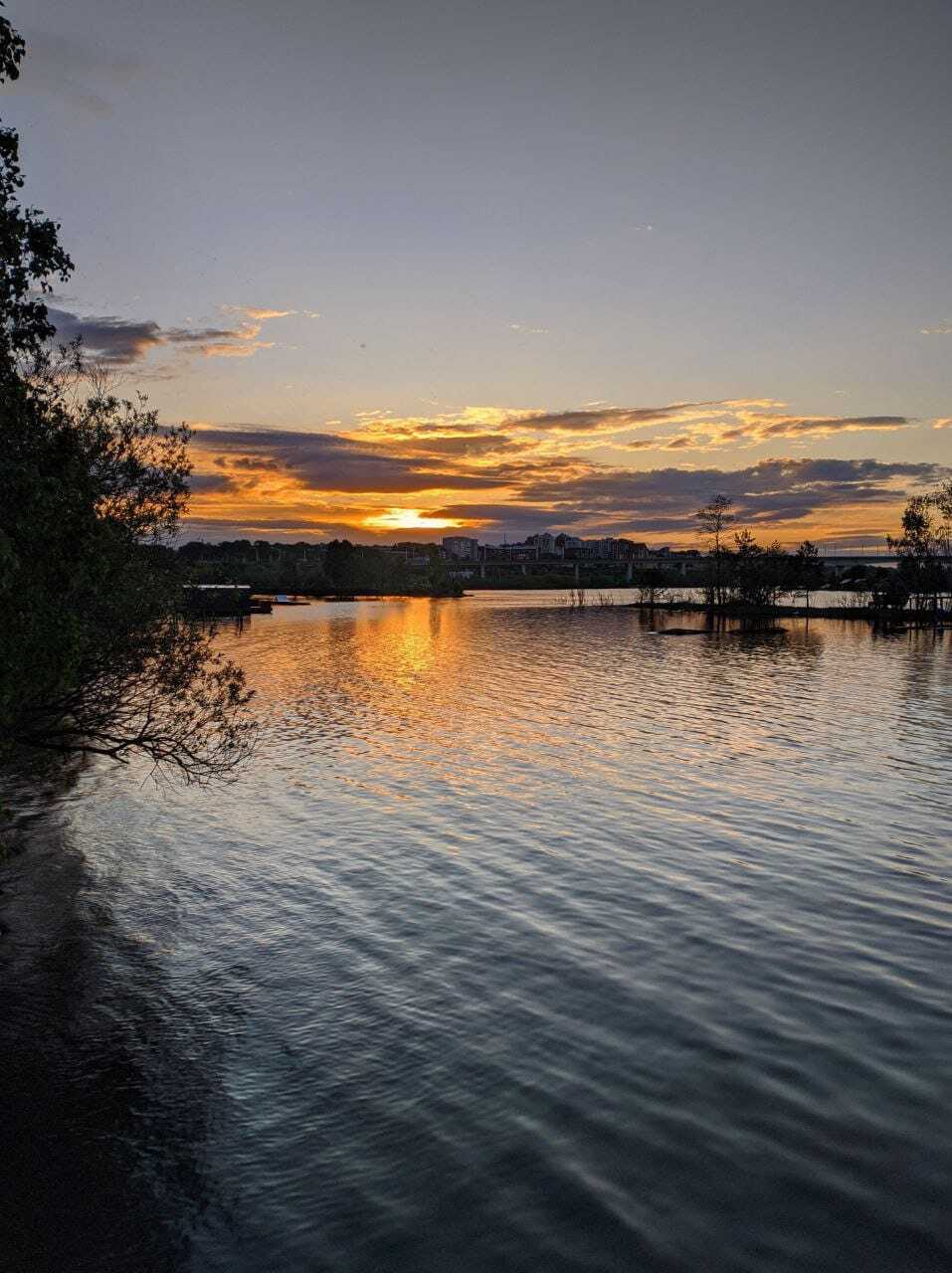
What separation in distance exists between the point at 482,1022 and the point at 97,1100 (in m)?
7.01

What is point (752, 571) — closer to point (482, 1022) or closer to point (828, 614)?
point (828, 614)

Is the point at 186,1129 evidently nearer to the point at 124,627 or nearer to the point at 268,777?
the point at 124,627

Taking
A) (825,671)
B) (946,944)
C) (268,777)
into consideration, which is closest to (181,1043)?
(946,944)

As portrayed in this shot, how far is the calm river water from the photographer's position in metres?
12.0

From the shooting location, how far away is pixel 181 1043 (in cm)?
1680

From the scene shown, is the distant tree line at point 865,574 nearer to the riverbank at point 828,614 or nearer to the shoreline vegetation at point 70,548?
the riverbank at point 828,614

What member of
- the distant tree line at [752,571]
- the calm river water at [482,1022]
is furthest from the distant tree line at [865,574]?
the calm river water at [482,1022]

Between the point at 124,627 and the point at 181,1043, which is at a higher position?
the point at 124,627

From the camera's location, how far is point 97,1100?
14.8 metres

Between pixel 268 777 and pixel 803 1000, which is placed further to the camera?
pixel 268 777

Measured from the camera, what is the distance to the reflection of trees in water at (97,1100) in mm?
11688

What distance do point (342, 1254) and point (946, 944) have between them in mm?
15774

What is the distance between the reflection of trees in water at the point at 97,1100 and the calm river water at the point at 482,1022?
56mm

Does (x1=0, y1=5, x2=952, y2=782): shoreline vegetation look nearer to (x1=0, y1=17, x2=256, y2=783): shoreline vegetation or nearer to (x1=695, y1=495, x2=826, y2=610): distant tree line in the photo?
(x1=0, y1=17, x2=256, y2=783): shoreline vegetation
